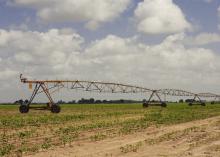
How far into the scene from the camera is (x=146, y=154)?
56.7 feet

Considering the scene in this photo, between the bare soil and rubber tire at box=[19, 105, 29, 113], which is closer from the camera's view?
the bare soil

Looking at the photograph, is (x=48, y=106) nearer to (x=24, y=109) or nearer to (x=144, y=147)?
(x=24, y=109)

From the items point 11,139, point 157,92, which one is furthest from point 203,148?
point 157,92

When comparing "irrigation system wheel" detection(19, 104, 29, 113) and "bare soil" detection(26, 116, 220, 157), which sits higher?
"irrigation system wheel" detection(19, 104, 29, 113)

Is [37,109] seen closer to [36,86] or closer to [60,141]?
[36,86]

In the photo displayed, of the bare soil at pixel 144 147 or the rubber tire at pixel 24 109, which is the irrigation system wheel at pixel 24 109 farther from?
the bare soil at pixel 144 147

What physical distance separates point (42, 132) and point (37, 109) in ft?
114

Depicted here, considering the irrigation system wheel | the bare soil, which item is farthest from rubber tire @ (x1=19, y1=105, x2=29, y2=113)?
the bare soil

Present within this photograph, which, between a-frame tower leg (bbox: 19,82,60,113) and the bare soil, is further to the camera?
a-frame tower leg (bbox: 19,82,60,113)

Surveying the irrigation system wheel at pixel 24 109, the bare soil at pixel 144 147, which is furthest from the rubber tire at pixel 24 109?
the bare soil at pixel 144 147

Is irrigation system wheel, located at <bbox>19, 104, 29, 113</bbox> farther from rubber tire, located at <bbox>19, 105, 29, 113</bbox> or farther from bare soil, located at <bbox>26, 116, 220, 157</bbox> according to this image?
bare soil, located at <bbox>26, 116, 220, 157</bbox>

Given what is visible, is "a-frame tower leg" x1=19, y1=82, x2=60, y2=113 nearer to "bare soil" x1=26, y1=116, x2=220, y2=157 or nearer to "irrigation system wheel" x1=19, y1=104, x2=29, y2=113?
"irrigation system wheel" x1=19, y1=104, x2=29, y2=113

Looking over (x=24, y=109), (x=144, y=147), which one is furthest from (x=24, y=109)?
(x=144, y=147)

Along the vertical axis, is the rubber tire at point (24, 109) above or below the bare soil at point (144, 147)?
above
